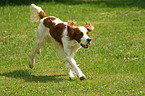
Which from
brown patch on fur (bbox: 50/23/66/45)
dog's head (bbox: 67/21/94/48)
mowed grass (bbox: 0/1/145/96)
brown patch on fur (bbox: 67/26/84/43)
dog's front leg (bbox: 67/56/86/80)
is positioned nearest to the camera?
mowed grass (bbox: 0/1/145/96)

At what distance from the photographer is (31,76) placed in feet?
25.3

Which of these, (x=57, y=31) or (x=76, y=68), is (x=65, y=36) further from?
(x=76, y=68)

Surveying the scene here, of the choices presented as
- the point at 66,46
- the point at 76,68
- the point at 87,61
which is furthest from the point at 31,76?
the point at 87,61

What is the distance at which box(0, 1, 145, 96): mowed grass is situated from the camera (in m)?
6.30

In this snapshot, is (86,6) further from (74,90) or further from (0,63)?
(74,90)

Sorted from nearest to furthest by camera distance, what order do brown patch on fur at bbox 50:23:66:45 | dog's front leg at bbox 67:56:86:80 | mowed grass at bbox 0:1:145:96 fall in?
mowed grass at bbox 0:1:145:96 < dog's front leg at bbox 67:56:86:80 < brown patch on fur at bbox 50:23:66:45

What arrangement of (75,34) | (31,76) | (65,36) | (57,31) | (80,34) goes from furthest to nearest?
1. (31,76)
2. (57,31)
3. (65,36)
4. (75,34)
5. (80,34)

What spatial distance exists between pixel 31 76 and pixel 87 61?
172 cm

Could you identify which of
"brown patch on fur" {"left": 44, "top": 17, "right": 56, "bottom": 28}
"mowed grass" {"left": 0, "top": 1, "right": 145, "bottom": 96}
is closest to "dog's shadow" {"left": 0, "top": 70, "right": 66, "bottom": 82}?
"mowed grass" {"left": 0, "top": 1, "right": 145, "bottom": 96}

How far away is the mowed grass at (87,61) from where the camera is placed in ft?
20.7

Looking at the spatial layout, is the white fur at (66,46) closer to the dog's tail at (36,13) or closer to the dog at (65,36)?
the dog at (65,36)

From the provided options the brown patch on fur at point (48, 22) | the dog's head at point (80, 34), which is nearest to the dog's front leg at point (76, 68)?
the dog's head at point (80, 34)

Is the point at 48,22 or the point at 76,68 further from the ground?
the point at 48,22

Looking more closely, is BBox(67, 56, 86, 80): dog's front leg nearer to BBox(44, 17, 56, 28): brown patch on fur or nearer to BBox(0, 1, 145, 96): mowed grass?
BBox(0, 1, 145, 96): mowed grass
